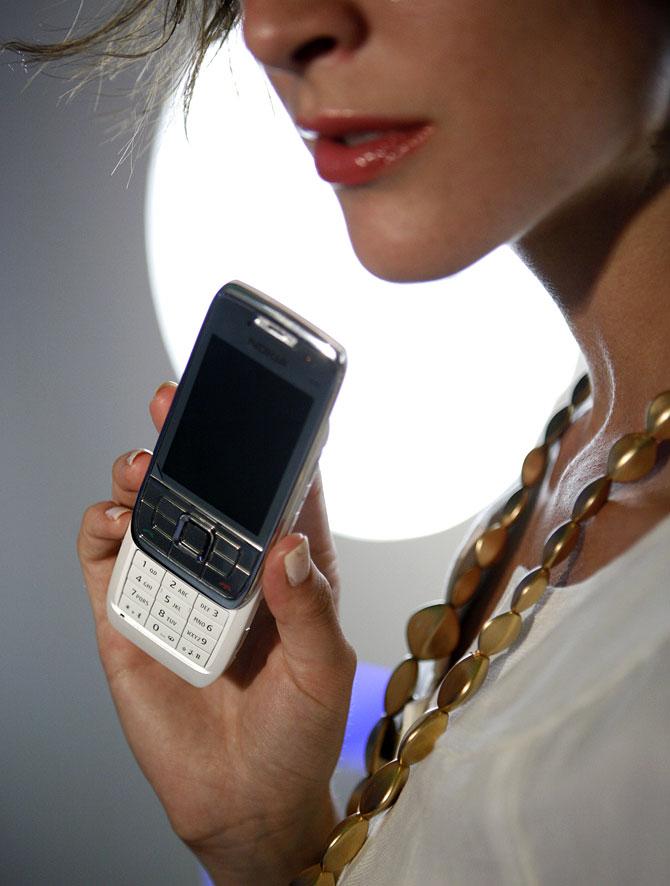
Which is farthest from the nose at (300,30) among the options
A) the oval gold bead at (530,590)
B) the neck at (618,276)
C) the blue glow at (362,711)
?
the blue glow at (362,711)

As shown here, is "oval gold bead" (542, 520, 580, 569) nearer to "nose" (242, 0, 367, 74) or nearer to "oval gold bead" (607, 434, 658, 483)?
"oval gold bead" (607, 434, 658, 483)

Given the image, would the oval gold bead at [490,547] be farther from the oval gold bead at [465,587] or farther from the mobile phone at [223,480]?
the mobile phone at [223,480]

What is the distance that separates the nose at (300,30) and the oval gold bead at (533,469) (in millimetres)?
272

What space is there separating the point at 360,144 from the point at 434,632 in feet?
0.87

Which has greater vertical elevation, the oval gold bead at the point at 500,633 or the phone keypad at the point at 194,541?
the oval gold bead at the point at 500,633

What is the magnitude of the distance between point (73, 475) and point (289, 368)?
636 mm

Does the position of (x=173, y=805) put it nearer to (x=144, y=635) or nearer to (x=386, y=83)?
(x=144, y=635)

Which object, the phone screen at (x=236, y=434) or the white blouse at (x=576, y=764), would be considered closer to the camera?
the white blouse at (x=576, y=764)

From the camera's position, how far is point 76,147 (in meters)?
0.94

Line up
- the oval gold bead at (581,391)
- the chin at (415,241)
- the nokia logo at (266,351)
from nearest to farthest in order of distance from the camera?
the chin at (415,241) < the nokia logo at (266,351) < the oval gold bead at (581,391)

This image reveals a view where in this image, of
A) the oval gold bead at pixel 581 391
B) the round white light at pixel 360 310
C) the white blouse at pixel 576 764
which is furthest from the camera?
the round white light at pixel 360 310

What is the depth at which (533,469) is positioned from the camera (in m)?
0.54

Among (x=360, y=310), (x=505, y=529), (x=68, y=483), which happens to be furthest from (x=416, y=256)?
(x=68, y=483)

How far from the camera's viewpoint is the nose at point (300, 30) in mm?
333
